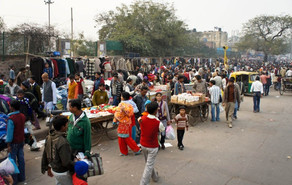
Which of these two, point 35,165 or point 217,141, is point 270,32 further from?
point 35,165

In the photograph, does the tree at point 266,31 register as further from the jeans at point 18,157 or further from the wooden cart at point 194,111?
the jeans at point 18,157

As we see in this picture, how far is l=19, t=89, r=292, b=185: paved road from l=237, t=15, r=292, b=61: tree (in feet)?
122

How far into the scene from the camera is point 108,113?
7859mm

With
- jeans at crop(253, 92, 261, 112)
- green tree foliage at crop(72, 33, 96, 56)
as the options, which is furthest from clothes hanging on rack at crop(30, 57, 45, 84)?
green tree foliage at crop(72, 33, 96, 56)

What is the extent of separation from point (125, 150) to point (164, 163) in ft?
3.65

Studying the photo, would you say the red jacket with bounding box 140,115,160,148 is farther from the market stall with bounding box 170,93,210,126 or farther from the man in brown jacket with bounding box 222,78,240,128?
the man in brown jacket with bounding box 222,78,240,128

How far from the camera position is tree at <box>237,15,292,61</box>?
1645 inches

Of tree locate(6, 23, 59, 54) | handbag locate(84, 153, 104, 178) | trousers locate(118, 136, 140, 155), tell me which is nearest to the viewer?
handbag locate(84, 153, 104, 178)

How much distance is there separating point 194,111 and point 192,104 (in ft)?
2.19

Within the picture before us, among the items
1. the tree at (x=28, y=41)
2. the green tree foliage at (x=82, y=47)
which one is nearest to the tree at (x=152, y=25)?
the green tree foliage at (x=82, y=47)

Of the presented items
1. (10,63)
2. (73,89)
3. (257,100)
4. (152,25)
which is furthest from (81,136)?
(152,25)

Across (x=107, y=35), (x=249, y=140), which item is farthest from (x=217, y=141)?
(x=107, y=35)

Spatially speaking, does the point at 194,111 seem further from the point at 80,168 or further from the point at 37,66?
the point at 80,168

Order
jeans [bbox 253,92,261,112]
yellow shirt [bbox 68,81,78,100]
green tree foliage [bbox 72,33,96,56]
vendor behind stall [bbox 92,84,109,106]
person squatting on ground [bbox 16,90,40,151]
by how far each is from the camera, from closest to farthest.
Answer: person squatting on ground [bbox 16,90,40,151] < vendor behind stall [bbox 92,84,109,106] < yellow shirt [bbox 68,81,78,100] < jeans [bbox 253,92,261,112] < green tree foliage [bbox 72,33,96,56]
